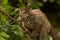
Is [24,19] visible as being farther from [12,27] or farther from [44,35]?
[44,35]

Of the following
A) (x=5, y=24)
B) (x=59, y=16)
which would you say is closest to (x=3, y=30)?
(x=5, y=24)

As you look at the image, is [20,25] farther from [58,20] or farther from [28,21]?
[58,20]

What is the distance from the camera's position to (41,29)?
1690mm

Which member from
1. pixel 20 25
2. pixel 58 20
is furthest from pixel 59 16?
pixel 20 25

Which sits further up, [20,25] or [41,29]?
[20,25]

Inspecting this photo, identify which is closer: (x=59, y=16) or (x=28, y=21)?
Result: (x=28, y=21)

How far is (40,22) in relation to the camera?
1.71 meters

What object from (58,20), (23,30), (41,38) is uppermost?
(23,30)

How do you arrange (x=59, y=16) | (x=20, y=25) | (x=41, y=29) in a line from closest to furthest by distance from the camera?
(x=20, y=25) < (x=41, y=29) < (x=59, y=16)

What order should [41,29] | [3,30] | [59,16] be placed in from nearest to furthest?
[3,30]
[41,29]
[59,16]

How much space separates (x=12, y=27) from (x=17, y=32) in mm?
54

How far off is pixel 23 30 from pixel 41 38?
17 cm

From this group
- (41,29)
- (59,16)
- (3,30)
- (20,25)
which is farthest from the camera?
(59,16)

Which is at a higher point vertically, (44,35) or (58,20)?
(44,35)
